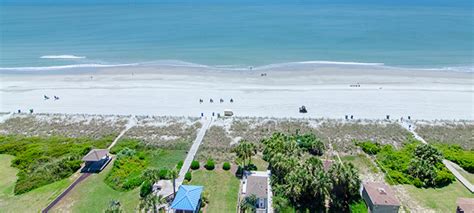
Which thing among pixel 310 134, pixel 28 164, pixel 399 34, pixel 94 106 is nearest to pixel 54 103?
pixel 94 106

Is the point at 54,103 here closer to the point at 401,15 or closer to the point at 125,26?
the point at 125,26

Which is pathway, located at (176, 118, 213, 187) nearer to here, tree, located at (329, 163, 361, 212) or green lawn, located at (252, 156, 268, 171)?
green lawn, located at (252, 156, 268, 171)

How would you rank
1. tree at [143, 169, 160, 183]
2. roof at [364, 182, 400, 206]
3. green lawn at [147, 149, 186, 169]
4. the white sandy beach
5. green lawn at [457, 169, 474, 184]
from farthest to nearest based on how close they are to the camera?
the white sandy beach, green lawn at [147, 149, 186, 169], green lawn at [457, 169, 474, 184], tree at [143, 169, 160, 183], roof at [364, 182, 400, 206]

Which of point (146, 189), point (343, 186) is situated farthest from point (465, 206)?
point (146, 189)

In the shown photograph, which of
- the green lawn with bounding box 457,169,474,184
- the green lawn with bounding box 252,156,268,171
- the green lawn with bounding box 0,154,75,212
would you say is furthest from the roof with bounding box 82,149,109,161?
the green lawn with bounding box 457,169,474,184

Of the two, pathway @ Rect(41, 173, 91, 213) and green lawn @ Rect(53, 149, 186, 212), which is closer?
pathway @ Rect(41, 173, 91, 213)

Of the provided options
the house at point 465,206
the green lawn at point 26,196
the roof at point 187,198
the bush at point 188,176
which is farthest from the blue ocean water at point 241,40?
the house at point 465,206

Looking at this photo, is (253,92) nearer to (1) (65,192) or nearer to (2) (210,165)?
(2) (210,165)
